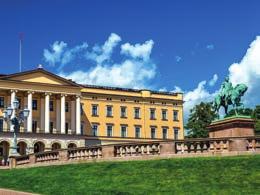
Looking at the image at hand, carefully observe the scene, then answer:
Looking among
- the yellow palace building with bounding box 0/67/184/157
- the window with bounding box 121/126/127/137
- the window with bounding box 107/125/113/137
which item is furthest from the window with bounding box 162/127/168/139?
the window with bounding box 107/125/113/137

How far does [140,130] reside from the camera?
122 m

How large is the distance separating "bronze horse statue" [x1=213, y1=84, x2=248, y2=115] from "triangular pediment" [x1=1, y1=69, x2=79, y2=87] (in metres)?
67.9

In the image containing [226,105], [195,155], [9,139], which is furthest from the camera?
[9,139]

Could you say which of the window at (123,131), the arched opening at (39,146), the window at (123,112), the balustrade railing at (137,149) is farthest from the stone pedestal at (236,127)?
the window at (123,112)

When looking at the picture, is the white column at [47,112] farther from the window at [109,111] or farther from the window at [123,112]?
the window at [123,112]

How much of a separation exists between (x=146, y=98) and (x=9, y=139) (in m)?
33.3

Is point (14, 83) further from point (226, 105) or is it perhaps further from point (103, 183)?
point (103, 183)

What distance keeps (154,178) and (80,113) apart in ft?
286

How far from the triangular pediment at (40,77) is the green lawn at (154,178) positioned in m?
74.4

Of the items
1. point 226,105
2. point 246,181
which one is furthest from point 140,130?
point 246,181

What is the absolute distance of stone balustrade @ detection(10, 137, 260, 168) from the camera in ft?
103

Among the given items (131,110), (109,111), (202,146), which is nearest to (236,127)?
(202,146)

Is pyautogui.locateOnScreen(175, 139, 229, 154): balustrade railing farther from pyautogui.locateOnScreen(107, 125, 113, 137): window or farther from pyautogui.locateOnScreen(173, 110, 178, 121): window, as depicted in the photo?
pyautogui.locateOnScreen(173, 110, 178, 121): window

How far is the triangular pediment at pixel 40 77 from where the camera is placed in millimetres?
105688
